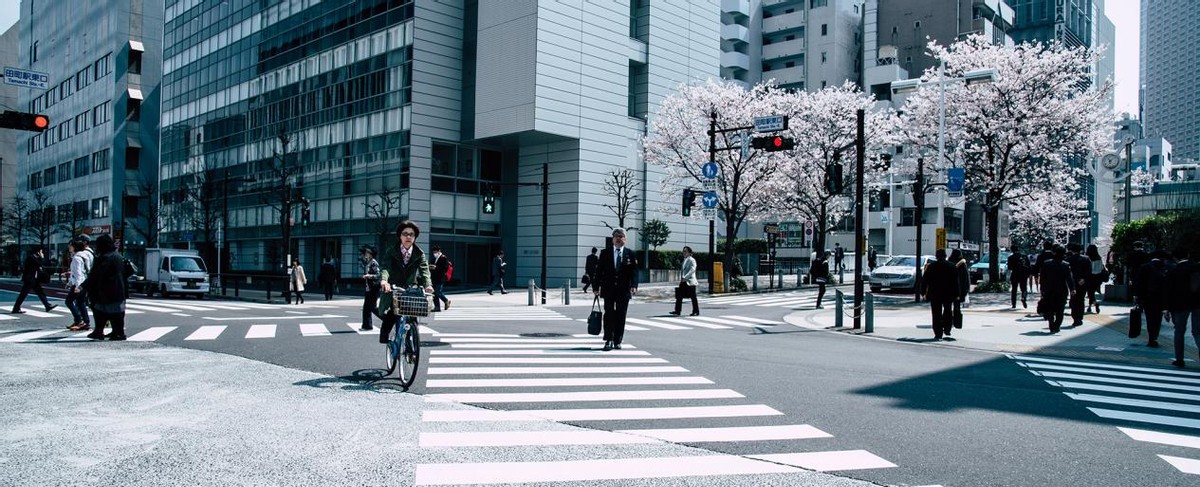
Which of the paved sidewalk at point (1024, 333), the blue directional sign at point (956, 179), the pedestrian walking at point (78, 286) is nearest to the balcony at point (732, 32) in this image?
the blue directional sign at point (956, 179)

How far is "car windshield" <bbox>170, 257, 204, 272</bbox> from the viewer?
1174 inches

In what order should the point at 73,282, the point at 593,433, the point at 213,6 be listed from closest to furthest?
the point at 593,433 → the point at 73,282 → the point at 213,6

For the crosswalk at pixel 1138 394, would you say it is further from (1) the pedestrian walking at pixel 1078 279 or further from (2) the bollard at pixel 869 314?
(1) the pedestrian walking at pixel 1078 279

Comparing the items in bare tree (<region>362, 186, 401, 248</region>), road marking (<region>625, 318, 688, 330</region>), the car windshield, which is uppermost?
bare tree (<region>362, 186, 401, 248</region>)

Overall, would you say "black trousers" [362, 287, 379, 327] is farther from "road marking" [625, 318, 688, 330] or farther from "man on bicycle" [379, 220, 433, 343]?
"man on bicycle" [379, 220, 433, 343]

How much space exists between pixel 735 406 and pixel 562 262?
105 ft

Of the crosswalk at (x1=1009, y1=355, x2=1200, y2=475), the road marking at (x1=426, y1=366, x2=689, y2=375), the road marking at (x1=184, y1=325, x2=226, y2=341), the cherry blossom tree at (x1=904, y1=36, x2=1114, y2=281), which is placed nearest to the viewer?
the crosswalk at (x1=1009, y1=355, x2=1200, y2=475)

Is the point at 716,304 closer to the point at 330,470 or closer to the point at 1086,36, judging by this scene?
the point at 330,470

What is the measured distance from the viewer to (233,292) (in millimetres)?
32906

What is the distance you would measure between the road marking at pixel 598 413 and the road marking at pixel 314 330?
7.82 meters

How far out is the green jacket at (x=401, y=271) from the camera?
7.86m

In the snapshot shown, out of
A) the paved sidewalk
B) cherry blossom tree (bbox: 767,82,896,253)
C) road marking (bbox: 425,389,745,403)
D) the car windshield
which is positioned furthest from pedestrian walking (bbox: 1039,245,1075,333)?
the car windshield

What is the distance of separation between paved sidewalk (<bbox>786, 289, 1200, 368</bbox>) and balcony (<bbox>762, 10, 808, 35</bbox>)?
55.9m

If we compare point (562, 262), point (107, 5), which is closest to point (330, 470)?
point (562, 262)
